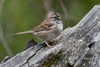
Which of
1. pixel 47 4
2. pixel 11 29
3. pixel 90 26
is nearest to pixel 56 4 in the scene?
pixel 47 4

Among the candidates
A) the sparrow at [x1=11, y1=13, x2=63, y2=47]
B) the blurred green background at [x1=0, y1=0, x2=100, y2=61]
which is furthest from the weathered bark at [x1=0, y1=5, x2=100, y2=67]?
the blurred green background at [x1=0, y1=0, x2=100, y2=61]

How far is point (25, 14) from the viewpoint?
41.1 ft

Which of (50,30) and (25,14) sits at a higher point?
(25,14)

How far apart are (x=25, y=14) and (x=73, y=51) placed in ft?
21.9

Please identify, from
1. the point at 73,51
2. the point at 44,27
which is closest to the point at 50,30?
the point at 44,27

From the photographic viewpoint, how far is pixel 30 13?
12.9 m

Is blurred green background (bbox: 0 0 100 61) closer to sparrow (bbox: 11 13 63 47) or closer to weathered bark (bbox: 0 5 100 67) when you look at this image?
sparrow (bbox: 11 13 63 47)

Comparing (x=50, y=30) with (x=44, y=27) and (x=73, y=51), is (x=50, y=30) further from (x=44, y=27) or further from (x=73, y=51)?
(x=73, y=51)

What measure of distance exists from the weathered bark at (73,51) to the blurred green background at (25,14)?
4.88m

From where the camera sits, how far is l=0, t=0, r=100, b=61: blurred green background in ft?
38.5

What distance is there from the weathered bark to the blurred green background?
16.0 feet

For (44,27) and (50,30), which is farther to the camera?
(44,27)

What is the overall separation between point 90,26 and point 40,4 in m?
6.31

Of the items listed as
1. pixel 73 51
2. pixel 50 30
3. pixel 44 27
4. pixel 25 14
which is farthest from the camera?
pixel 25 14
